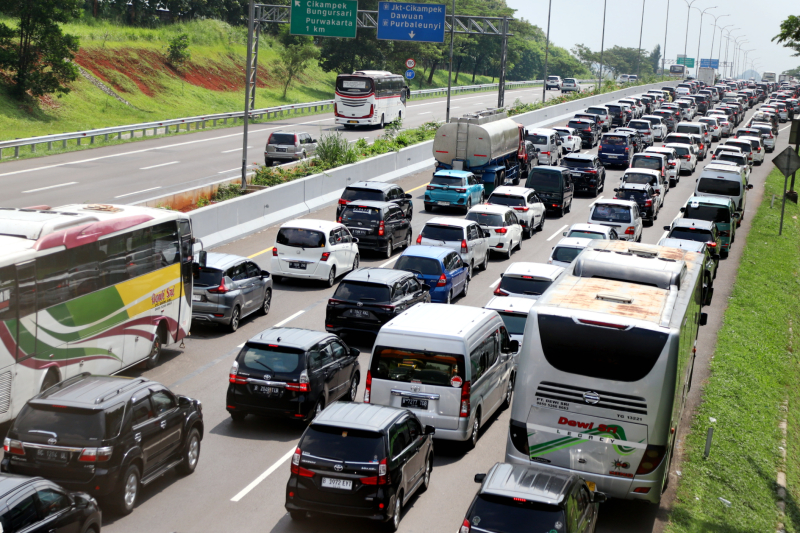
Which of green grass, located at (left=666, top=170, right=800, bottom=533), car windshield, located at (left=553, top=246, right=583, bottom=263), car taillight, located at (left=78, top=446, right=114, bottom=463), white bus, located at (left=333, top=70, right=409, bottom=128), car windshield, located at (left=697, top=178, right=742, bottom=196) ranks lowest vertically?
green grass, located at (left=666, top=170, right=800, bottom=533)

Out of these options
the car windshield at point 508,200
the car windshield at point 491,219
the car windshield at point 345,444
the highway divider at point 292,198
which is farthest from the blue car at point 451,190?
the car windshield at point 345,444

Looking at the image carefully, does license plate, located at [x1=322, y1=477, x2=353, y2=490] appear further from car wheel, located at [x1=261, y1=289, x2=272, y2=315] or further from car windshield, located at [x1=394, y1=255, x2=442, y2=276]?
car windshield, located at [x1=394, y1=255, x2=442, y2=276]

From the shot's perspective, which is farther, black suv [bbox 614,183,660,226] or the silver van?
black suv [bbox 614,183,660,226]

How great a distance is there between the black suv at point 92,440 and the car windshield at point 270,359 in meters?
2.74

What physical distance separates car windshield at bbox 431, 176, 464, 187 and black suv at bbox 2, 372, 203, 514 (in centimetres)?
2444

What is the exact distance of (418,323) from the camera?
14070mm

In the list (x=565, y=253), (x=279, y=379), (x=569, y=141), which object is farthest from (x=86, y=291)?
(x=569, y=141)

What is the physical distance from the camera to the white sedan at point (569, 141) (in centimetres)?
5206

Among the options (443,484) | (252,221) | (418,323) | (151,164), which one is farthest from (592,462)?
(151,164)

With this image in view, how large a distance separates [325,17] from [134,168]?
16.1 meters

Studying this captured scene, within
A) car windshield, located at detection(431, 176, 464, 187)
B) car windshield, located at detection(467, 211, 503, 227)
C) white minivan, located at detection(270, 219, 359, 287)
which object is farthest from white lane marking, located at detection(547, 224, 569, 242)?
white minivan, located at detection(270, 219, 359, 287)

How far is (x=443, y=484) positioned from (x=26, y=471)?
5531 millimetres

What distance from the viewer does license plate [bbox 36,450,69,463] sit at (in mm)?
10789

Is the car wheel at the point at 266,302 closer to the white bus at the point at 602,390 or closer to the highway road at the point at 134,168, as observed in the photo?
the white bus at the point at 602,390
